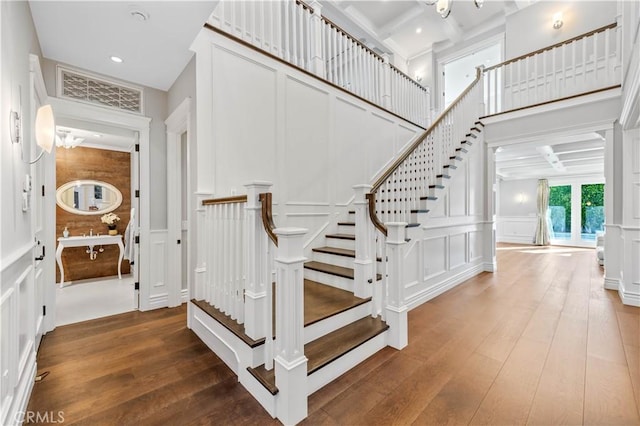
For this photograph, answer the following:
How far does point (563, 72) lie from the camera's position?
462 centimetres

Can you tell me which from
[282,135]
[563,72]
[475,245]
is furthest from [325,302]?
[563,72]

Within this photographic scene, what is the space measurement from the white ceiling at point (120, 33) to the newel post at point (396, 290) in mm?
2362

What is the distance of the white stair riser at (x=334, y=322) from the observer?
208 cm

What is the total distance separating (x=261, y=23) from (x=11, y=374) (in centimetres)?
360

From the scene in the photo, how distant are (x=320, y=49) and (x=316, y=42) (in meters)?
0.10

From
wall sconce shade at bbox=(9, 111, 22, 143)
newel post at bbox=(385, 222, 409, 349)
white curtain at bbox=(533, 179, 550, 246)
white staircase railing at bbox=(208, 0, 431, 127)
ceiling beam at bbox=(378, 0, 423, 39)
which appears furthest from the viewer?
white curtain at bbox=(533, 179, 550, 246)

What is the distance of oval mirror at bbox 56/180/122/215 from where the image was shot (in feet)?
15.6

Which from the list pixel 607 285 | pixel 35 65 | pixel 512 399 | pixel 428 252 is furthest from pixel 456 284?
pixel 35 65

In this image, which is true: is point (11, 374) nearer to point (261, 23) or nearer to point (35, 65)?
point (35, 65)

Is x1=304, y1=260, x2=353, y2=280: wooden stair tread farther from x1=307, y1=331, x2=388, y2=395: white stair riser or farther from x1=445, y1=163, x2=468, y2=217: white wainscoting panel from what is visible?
x1=445, y1=163, x2=468, y2=217: white wainscoting panel

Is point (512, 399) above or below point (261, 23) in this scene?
below

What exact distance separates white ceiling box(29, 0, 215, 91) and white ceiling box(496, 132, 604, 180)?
221 inches

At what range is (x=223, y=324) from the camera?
2.07 metres

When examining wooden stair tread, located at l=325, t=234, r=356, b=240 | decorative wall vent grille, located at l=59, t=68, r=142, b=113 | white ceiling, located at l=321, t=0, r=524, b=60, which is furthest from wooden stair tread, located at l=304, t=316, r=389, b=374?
white ceiling, located at l=321, t=0, r=524, b=60
